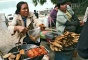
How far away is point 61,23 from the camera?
448 centimetres

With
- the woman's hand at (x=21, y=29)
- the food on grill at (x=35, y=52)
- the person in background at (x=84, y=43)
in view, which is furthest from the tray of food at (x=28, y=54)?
the person in background at (x=84, y=43)

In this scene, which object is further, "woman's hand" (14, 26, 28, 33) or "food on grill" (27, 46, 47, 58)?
"woman's hand" (14, 26, 28, 33)

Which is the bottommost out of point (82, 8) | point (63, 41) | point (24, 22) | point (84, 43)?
point (82, 8)

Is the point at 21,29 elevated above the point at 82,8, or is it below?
above

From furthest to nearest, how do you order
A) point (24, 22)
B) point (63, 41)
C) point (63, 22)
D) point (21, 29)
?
point (63, 22)
point (63, 41)
point (24, 22)
point (21, 29)

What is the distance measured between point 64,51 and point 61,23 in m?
0.68

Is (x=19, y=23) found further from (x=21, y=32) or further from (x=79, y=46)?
(x=79, y=46)

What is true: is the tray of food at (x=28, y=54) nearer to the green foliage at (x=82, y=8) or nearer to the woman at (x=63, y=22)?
the woman at (x=63, y=22)

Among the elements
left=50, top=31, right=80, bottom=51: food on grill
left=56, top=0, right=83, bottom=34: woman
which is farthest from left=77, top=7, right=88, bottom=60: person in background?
left=56, top=0, right=83, bottom=34: woman

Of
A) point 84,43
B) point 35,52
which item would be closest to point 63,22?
point 35,52

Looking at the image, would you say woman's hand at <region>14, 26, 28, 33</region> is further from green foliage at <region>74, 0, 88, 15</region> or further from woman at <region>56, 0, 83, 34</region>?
green foliage at <region>74, 0, 88, 15</region>

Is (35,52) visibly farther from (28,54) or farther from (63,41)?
(63,41)

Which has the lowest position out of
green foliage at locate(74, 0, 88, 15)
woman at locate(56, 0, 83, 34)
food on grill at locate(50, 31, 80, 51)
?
green foliage at locate(74, 0, 88, 15)

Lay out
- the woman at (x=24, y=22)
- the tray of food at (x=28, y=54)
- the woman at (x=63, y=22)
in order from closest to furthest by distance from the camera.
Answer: the tray of food at (x=28, y=54), the woman at (x=24, y=22), the woman at (x=63, y=22)
